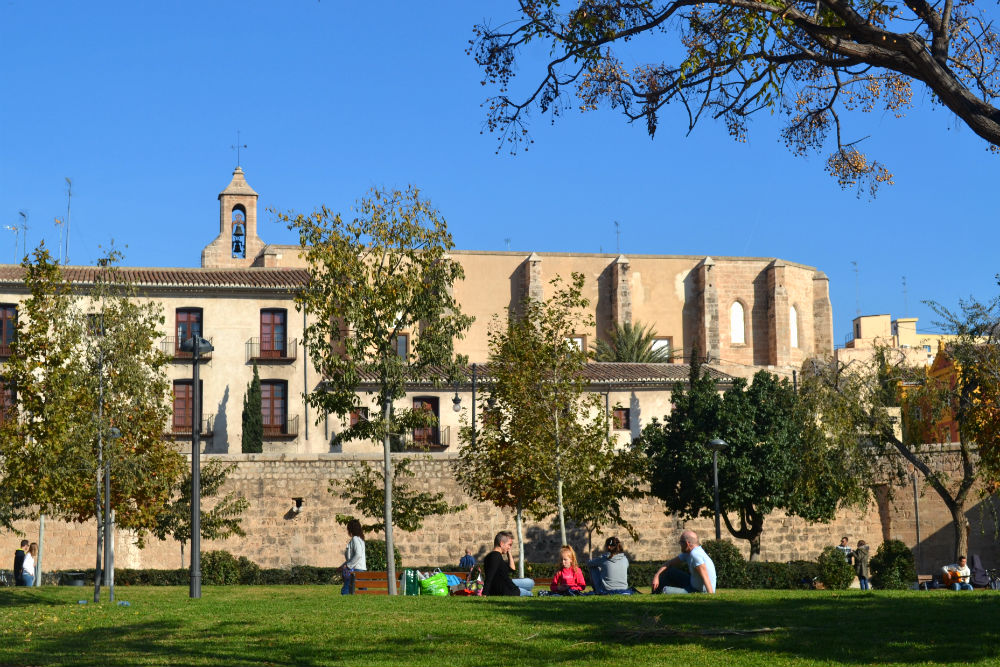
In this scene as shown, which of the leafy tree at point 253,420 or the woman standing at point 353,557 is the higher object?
the leafy tree at point 253,420

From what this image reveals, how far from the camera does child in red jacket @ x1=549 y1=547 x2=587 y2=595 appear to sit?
15.0 m

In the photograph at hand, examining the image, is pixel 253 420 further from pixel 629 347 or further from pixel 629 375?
pixel 629 347

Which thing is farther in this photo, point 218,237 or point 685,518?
point 218,237

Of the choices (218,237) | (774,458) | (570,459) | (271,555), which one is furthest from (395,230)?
(218,237)

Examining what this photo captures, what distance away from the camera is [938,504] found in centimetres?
3734

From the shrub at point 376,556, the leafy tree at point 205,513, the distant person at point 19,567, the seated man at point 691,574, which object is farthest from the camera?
the shrub at point 376,556

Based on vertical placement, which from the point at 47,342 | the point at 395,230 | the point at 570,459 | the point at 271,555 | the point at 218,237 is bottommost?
the point at 271,555

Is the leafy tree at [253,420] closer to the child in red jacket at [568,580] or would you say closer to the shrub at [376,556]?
the shrub at [376,556]

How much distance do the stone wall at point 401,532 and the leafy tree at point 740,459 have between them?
147 cm

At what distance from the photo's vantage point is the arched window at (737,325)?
67.2m

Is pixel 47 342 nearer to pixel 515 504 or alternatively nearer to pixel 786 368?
pixel 515 504

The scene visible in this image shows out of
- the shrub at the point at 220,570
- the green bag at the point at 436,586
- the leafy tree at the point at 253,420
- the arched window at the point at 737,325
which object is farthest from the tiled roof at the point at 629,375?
the green bag at the point at 436,586

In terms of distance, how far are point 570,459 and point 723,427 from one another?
333 inches

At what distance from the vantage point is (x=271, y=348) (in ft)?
142
